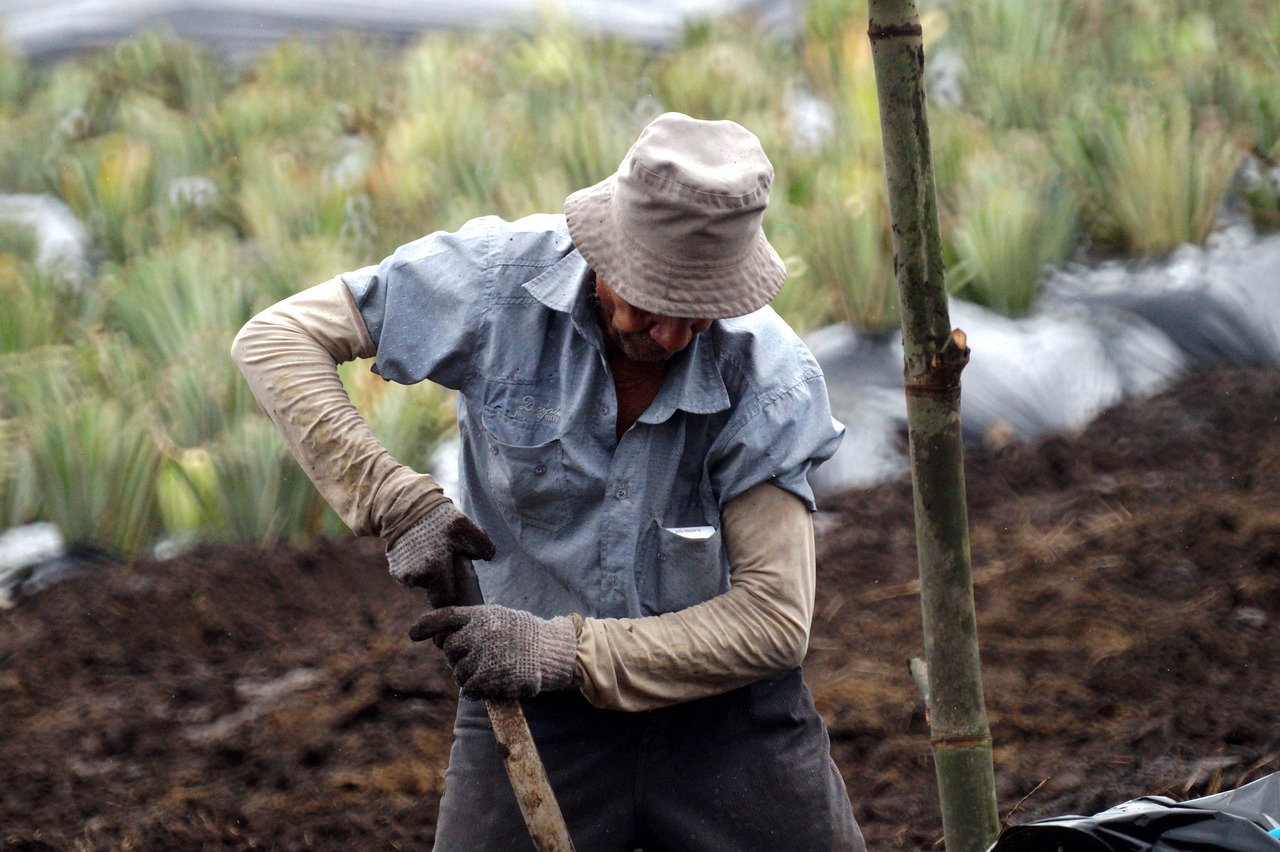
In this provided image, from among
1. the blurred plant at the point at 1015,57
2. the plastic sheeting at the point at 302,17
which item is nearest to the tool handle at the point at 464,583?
the blurred plant at the point at 1015,57

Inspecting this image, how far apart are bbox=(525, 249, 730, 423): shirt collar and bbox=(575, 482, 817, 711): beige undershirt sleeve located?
0.15 metres

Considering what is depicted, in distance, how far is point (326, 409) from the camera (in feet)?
6.79

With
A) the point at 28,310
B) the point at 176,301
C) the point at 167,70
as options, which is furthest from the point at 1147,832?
the point at 167,70

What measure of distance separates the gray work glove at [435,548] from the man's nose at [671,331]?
0.36 m

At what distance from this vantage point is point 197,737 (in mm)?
3221

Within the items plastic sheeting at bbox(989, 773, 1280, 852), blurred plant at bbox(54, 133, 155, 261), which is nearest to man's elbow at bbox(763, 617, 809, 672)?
plastic sheeting at bbox(989, 773, 1280, 852)

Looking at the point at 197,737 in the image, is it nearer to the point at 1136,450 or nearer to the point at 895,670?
the point at 895,670

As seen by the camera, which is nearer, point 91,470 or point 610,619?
point 610,619

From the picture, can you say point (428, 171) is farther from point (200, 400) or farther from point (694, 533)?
point (694, 533)

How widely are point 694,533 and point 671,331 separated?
0.30m

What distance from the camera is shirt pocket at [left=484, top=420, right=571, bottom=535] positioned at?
6.69 feet

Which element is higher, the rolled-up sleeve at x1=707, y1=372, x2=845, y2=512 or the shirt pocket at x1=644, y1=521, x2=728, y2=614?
the rolled-up sleeve at x1=707, y1=372, x2=845, y2=512

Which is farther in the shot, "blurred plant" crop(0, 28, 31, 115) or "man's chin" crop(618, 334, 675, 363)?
"blurred plant" crop(0, 28, 31, 115)

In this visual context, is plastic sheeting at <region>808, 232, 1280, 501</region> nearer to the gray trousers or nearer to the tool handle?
the gray trousers
